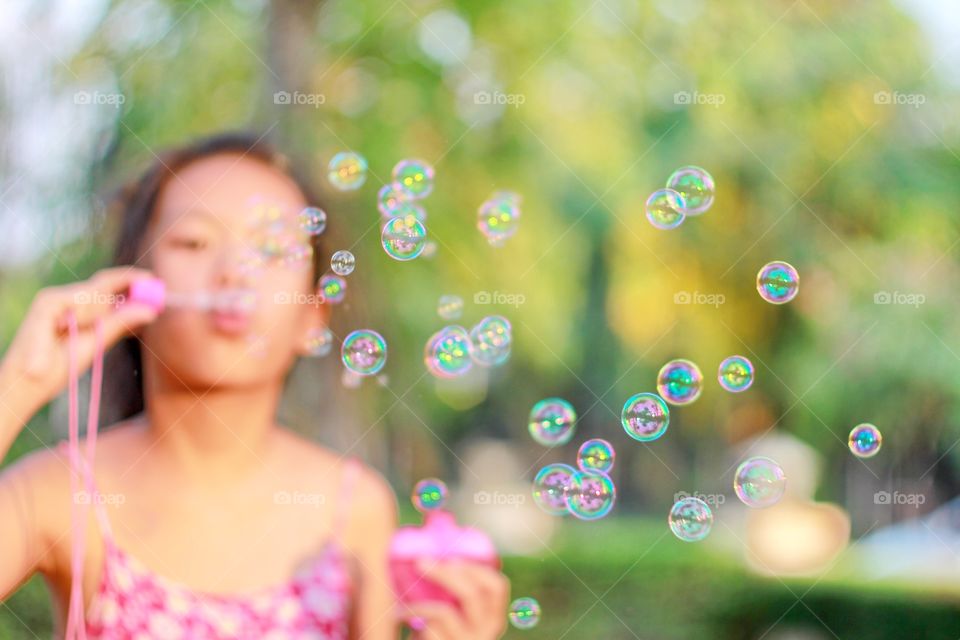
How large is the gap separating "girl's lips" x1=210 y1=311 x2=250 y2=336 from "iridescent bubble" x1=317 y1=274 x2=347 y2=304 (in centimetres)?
35

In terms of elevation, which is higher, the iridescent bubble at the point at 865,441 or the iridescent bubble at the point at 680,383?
the iridescent bubble at the point at 865,441

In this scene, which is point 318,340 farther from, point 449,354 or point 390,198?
point 390,198

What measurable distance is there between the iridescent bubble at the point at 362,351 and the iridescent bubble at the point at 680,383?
818 mm

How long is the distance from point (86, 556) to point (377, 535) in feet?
1.81

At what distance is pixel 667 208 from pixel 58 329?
1.84m

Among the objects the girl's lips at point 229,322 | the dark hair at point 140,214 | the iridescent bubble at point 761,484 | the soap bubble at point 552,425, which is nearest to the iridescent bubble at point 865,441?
the iridescent bubble at point 761,484

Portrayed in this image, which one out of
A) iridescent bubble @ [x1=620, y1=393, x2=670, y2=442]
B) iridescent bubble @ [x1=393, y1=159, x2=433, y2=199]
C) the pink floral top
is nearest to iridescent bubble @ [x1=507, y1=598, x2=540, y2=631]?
iridescent bubble @ [x1=620, y1=393, x2=670, y2=442]

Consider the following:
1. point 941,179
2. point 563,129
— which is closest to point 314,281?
point 563,129

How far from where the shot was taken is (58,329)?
84.4 inches

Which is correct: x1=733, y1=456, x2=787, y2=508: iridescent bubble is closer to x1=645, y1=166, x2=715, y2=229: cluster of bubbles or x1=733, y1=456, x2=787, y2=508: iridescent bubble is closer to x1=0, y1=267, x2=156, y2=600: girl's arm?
x1=645, y1=166, x2=715, y2=229: cluster of bubbles

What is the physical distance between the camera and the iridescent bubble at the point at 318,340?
7.98 feet

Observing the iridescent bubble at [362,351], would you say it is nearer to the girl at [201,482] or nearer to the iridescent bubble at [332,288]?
the iridescent bubble at [332,288]

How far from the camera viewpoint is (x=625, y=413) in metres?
3.13

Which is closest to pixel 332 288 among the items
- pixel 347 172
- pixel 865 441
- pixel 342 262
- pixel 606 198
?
pixel 342 262
